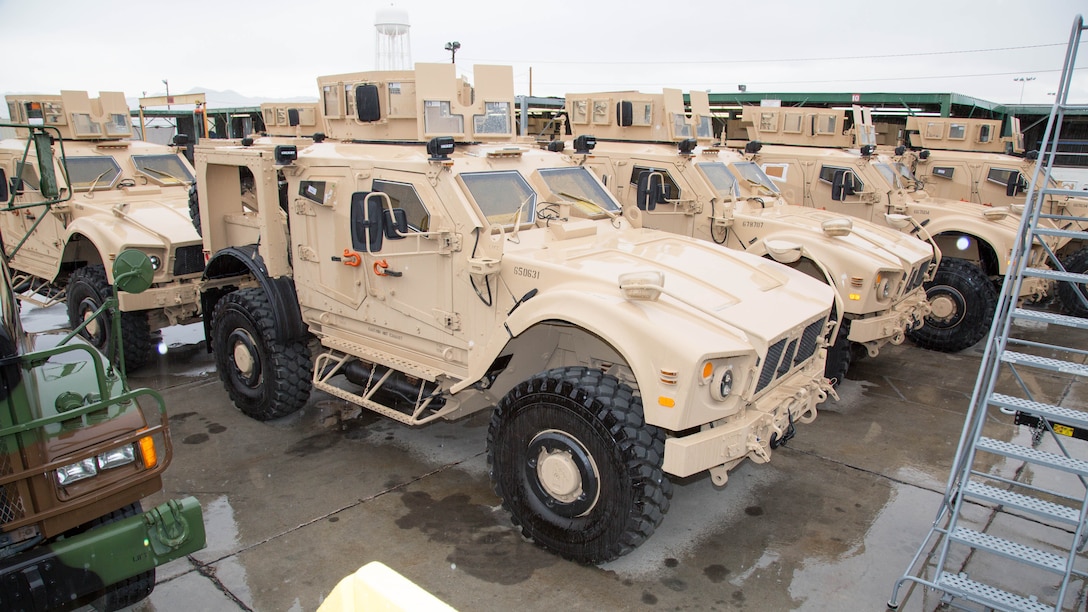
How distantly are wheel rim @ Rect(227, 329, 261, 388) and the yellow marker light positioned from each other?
299cm

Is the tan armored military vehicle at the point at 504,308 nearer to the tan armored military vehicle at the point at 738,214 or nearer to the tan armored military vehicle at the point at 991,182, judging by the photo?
the tan armored military vehicle at the point at 738,214

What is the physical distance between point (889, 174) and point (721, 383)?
754 cm

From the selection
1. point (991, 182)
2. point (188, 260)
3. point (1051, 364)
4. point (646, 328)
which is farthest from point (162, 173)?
point (991, 182)

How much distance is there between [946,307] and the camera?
349 inches

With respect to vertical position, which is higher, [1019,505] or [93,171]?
[93,171]

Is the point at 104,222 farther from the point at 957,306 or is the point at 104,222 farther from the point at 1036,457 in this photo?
Answer: the point at 957,306

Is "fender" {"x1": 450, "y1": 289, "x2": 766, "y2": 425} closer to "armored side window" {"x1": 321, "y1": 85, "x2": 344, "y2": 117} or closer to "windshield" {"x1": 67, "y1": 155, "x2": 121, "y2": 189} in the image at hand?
"armored side window" {"x1": 321, "y1": 85, "x2": 344, "y2": 117}

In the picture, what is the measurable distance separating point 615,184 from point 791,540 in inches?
196

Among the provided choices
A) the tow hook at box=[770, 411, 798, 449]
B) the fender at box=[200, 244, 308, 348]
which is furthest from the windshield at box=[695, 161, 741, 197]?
the fender at box=[200, 244, 308, 348]

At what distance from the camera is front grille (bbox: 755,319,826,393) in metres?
4.18

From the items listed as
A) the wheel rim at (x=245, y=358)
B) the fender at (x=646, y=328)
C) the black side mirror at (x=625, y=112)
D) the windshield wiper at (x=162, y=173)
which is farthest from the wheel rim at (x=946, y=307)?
the windshield wiper at (x=162, y=173)

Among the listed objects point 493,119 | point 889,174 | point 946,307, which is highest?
point 493,119

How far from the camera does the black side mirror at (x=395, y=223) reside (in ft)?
15.6

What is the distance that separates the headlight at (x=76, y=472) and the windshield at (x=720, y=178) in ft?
21.6
